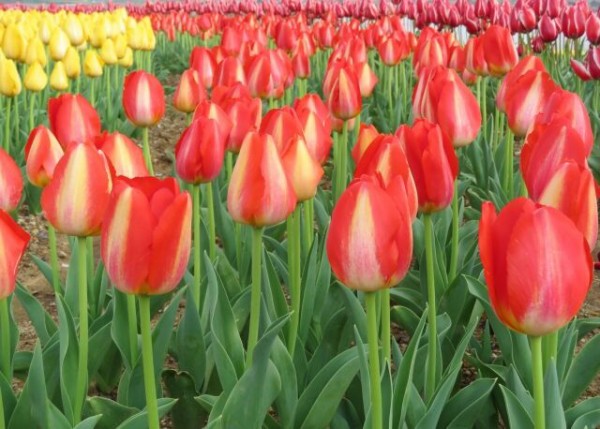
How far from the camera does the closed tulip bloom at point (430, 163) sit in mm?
1445

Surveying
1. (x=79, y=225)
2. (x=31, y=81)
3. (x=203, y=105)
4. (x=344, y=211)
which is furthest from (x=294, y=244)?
(x=31, y=81)

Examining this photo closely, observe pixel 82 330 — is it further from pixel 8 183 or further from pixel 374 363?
pixel 374 363

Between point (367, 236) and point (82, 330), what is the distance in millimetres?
619

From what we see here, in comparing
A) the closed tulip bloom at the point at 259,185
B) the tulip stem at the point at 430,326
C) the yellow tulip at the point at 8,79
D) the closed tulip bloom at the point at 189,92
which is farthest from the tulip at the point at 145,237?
the yellow tulip at the point at 8,79

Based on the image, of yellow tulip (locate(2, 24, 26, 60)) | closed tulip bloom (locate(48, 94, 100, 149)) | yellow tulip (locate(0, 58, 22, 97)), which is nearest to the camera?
closed tulip bloom (locate(48, 94, 100, 149))

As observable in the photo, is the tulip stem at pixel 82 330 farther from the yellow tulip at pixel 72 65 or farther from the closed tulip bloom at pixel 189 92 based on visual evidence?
the yellow tulip at pixel 72 65

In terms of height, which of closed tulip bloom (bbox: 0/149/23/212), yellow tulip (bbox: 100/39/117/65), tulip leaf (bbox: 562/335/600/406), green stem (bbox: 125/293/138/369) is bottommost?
tulip leaf (bbox: 562/335/600/406)

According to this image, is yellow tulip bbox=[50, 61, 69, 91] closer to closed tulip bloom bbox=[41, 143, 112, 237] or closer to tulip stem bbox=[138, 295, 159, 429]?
closed tulip bloom bbox=[41, 143, 112, 237]

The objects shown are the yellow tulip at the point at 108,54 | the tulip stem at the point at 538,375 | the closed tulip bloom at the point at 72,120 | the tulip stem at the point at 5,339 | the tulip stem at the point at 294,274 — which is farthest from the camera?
the yellow tulip at the point at 108,54

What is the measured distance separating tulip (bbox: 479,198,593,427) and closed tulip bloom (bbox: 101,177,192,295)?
0.40m

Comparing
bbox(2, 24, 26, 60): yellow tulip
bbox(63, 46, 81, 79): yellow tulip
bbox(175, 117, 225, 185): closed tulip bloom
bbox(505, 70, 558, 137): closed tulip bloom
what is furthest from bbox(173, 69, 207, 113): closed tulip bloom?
bbox(2, 24, 26, 60): yellow tulip

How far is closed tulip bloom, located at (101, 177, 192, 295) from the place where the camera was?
3.59ft

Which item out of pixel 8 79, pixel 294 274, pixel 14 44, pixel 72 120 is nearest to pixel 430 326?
pixel 294 274

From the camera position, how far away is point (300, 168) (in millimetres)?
1575
